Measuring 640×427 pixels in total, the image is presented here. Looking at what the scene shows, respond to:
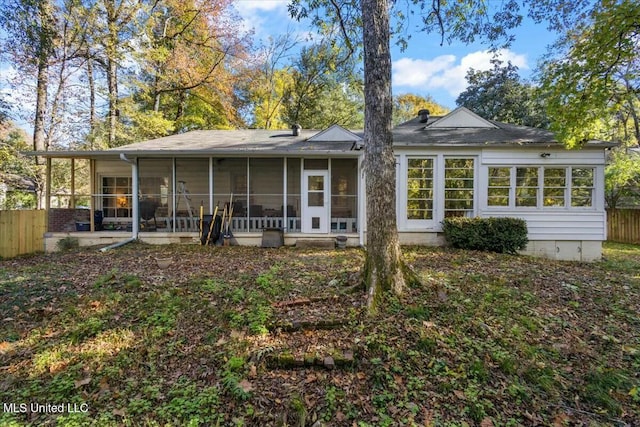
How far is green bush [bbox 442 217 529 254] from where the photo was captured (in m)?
8.61

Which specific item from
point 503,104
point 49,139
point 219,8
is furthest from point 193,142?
point 503,104

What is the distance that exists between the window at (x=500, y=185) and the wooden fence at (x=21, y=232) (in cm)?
1385

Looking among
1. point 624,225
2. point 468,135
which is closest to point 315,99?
point 468,135

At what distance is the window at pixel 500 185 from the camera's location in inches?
373

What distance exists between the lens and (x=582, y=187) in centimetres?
934

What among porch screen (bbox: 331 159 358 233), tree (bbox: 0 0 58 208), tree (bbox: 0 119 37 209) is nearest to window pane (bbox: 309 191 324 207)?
porch screen (bbox: 331 159 358 233)

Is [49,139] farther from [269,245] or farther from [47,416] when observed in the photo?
[47,416]

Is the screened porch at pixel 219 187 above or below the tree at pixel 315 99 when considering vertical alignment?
below

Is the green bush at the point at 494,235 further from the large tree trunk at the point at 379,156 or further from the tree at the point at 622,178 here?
the tree at the point at 622,178

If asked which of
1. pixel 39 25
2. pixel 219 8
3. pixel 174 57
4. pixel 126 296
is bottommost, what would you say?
pixel 126 296

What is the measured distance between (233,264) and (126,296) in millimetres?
2423

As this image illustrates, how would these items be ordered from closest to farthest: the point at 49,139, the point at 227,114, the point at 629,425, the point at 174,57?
the point at 629,425 < the point at 49,139 < the point at 174,57 < the point at 227,114

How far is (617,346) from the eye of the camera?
3508 mm

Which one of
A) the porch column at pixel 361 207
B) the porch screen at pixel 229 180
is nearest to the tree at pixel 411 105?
the porch screen at pixel 229 180
